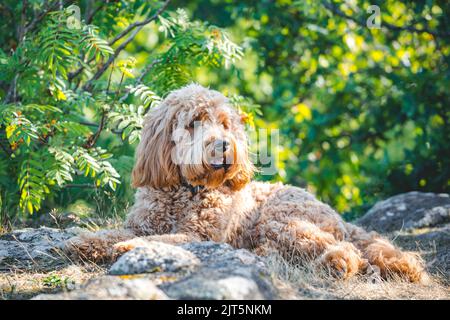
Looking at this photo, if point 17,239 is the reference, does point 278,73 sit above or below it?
above

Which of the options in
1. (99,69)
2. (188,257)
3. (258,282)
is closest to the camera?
(258,282)

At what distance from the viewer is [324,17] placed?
33.8ft

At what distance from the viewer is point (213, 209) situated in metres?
5.00

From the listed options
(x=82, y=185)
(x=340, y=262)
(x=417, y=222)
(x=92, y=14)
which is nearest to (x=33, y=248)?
(x=82, y=185)

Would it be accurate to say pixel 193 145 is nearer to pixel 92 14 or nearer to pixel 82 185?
pixel 82 185

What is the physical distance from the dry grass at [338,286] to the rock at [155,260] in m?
0.59

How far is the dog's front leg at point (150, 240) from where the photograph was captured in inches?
178

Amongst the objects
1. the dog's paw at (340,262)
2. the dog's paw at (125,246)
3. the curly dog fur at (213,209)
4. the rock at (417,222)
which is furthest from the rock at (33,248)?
the rock at (417,222)

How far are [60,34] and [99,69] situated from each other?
1455 millimetres

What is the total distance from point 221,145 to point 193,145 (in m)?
0.23

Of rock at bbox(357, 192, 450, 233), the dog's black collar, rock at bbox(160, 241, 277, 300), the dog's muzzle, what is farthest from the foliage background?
rock at bbox(160, 241, 277, 300)

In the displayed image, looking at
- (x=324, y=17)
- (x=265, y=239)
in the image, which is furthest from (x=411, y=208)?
(x=324, y=17)
